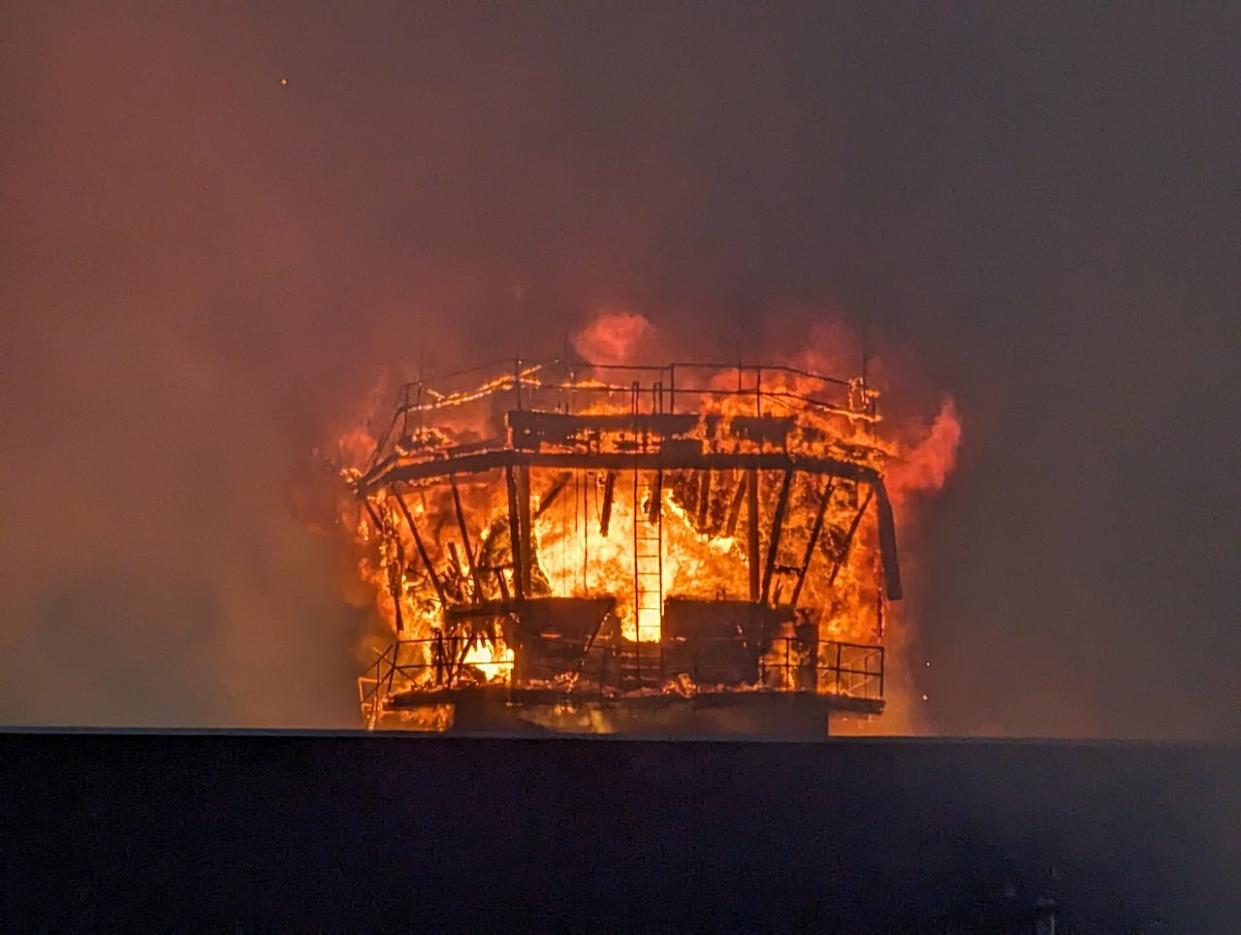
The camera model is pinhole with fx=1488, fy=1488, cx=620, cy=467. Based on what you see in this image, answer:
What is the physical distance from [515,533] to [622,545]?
0.53 meters

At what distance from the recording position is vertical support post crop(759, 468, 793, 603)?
7.34 metres

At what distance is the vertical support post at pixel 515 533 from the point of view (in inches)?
285

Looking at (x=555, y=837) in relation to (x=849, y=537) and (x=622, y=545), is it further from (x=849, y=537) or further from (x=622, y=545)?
(x=849, y=537)

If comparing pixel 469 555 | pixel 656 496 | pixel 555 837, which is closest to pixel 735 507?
pixel 656 496

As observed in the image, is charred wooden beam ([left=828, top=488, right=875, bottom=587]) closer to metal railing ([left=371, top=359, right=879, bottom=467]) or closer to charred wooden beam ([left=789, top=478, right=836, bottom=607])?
charred wooden beam ([left=789, top=478, right=836, bottom=607])

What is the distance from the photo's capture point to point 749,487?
7.35 m

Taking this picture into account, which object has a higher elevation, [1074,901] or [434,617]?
[434,617]

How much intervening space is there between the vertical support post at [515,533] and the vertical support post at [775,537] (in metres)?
1.19

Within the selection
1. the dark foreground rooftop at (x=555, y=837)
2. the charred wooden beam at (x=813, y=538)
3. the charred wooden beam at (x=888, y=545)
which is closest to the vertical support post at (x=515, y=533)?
the charred wooden beam at (x=813, y=538)

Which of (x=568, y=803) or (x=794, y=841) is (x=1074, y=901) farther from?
(x=568, y=803)

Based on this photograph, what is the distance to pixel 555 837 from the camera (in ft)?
17.0

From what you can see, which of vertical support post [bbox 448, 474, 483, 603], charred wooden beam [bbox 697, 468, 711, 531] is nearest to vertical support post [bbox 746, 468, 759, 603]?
charred wooden beam [bbox 697, 468, 711, 531]

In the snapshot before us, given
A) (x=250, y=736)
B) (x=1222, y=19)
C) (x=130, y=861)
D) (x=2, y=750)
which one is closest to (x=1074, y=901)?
(x=250, y=736)

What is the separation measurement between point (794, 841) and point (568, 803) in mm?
809
